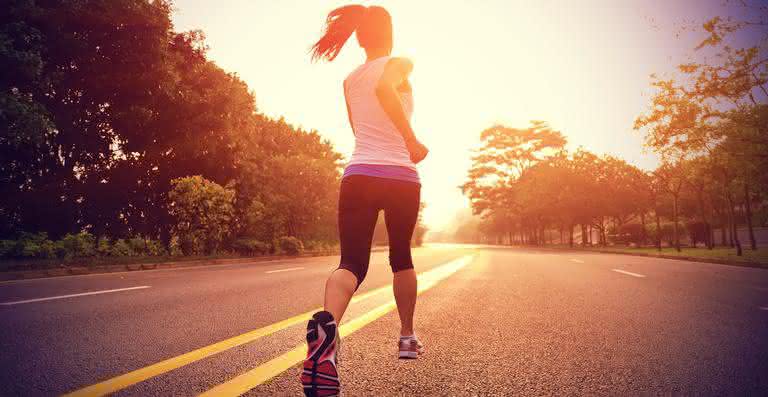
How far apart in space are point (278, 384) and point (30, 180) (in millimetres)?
17070

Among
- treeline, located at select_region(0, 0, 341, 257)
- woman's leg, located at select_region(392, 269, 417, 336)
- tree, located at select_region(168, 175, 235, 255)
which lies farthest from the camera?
tree, located at select_region(168, 175, 235, 255)

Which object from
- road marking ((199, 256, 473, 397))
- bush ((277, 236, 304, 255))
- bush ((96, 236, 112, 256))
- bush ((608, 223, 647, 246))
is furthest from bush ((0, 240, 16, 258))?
bush ((608, 223, 647, 246))

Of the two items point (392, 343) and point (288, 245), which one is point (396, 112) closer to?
point (392, 343)

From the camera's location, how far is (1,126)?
1049cm

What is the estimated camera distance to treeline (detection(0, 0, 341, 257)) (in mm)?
12555

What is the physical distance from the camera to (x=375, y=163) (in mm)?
2645

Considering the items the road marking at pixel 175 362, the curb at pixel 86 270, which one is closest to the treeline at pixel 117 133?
the curb at pixel 86 270

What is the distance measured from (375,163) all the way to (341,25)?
106 cm

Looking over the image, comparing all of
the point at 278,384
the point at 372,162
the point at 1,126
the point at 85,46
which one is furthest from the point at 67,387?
the point at 85,46

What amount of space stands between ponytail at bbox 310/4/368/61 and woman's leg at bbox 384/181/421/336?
1163 millimetres

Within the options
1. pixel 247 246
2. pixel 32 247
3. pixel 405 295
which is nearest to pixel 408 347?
pixel 405 295

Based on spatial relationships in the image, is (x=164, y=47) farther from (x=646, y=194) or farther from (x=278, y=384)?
(x=646, y=194)

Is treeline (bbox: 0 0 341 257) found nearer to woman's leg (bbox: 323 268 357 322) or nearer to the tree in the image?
the tree

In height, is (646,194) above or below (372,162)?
above
